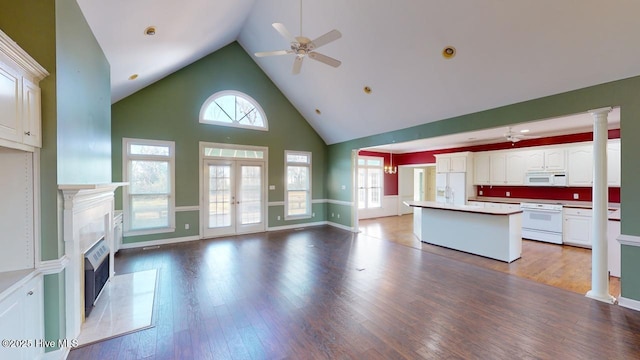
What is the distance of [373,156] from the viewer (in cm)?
951

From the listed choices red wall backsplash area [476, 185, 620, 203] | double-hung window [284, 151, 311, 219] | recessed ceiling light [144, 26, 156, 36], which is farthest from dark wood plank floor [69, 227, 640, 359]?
red wall backsplash area [476, 185, 620, 203]

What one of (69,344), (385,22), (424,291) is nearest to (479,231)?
(424,291)

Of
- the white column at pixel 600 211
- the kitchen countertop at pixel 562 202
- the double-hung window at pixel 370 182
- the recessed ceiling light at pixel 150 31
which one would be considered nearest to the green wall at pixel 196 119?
the recessed ceiling light at pixel 150 31

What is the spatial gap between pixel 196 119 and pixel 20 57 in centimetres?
433

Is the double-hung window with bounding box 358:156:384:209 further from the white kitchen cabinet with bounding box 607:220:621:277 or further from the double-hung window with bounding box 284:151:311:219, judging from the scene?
the white kitchen cabinet with bounding box 607:220:621:277

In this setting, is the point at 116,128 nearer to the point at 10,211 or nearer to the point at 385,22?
the point at 10,211

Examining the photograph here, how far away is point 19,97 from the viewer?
1.75 meters

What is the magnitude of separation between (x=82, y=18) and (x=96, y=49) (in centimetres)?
56

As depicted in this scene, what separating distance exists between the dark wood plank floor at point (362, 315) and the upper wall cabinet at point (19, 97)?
1.83m

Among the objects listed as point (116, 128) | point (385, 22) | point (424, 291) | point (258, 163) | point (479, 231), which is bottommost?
point (424, 291)

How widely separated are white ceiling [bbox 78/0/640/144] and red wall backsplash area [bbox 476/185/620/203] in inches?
160

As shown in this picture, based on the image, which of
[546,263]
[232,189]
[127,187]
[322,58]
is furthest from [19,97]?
[546,263]

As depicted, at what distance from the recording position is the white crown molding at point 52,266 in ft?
6.51

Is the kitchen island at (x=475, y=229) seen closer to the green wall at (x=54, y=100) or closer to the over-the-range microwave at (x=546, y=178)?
the over-the-range microwave at (x=546, y=178)
